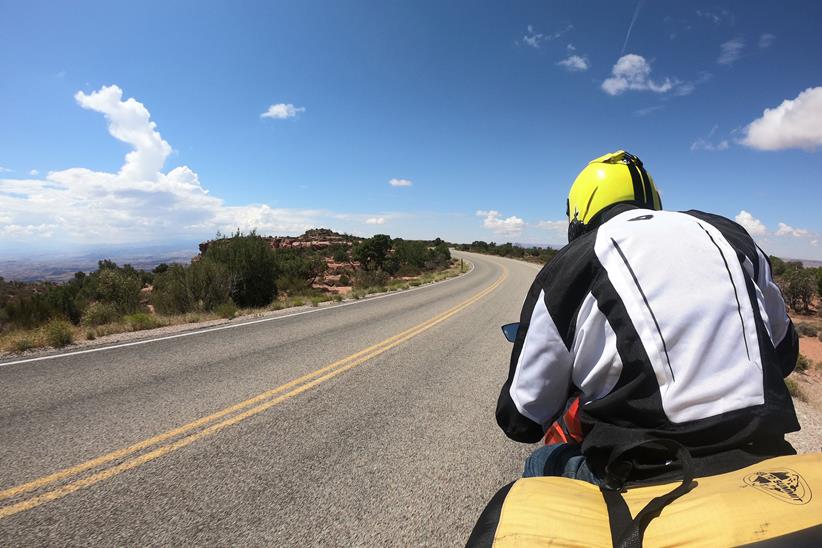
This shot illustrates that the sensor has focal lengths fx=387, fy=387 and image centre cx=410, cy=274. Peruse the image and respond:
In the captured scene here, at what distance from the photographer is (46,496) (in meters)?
2.78

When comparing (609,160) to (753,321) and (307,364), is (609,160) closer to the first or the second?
(753,321)

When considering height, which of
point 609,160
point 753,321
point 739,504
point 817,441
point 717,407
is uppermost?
point 609,160

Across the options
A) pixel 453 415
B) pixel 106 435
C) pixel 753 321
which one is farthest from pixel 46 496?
pixel 753 321

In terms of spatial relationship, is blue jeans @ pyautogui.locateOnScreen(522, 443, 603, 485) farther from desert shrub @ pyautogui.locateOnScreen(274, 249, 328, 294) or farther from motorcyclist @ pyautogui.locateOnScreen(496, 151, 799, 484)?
desert shrub @ pyautogui.locateOnScreen(274, 249, 328, 294)

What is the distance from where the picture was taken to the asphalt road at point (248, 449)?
2578mm

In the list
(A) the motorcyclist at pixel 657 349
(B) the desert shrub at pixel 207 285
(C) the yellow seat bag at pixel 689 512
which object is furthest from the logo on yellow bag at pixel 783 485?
(B) the desert shrub at pixel 207 285

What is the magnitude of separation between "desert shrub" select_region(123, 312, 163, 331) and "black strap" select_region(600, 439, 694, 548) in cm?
1078

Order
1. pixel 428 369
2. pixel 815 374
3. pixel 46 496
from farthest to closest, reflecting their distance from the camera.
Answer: pixel 815 374
pixel 428 369
pixel 46 496

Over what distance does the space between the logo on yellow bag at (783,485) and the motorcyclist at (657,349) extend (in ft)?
0.42

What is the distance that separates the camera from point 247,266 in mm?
17703

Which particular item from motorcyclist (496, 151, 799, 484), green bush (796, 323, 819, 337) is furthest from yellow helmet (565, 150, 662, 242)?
green bush (796, 323, 819, 337)

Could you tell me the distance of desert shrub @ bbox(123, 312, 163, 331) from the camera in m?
9.34

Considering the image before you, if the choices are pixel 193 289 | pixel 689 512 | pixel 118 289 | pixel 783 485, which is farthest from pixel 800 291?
pixel 118 289

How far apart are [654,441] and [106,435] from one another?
4544mm
